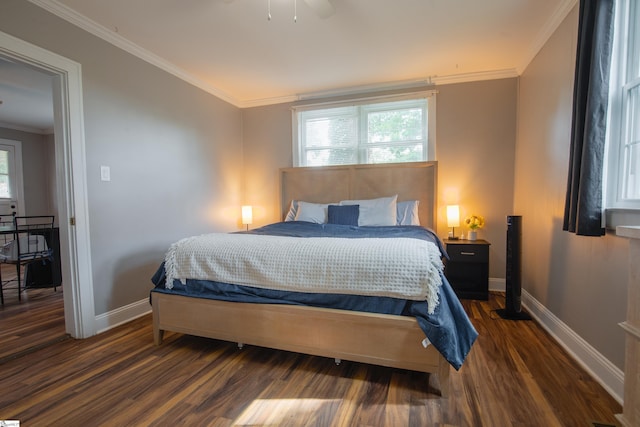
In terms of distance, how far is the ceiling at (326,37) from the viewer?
7.12 feet

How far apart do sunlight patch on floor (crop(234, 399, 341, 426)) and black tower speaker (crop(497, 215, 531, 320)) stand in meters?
1.94

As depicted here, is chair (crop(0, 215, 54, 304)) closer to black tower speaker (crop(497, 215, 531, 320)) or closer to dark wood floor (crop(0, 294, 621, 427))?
dark wood floor (crop(0, 294, 621, 427))

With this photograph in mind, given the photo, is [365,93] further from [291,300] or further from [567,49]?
[291,300]

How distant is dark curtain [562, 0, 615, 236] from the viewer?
1530mm

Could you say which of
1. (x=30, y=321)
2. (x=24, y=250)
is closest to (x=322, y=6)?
(x=30, y=321)

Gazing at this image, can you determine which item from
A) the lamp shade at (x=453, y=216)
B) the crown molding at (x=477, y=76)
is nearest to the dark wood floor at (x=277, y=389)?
the lamp shade at (x=453, y=216)

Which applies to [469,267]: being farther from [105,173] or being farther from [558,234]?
[105,173]

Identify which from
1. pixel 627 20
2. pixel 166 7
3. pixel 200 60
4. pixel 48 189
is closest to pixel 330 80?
pixel 200 60

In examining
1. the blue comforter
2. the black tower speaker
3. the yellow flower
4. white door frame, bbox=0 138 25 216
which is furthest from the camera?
white door frame, bbox=0 138 25 216

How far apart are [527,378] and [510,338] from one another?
56 centimetres


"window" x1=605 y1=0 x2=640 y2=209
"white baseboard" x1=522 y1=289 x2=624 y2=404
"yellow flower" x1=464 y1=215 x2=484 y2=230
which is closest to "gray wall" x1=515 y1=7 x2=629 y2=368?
"white baseboard" x1=522 y1=289 x2=624 y2=404

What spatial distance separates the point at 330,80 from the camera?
3.51m

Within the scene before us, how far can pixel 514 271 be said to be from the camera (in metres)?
2.53

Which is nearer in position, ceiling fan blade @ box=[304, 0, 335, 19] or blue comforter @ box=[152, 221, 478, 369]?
blue comforter @ box=[152, 221, 478, 369]
